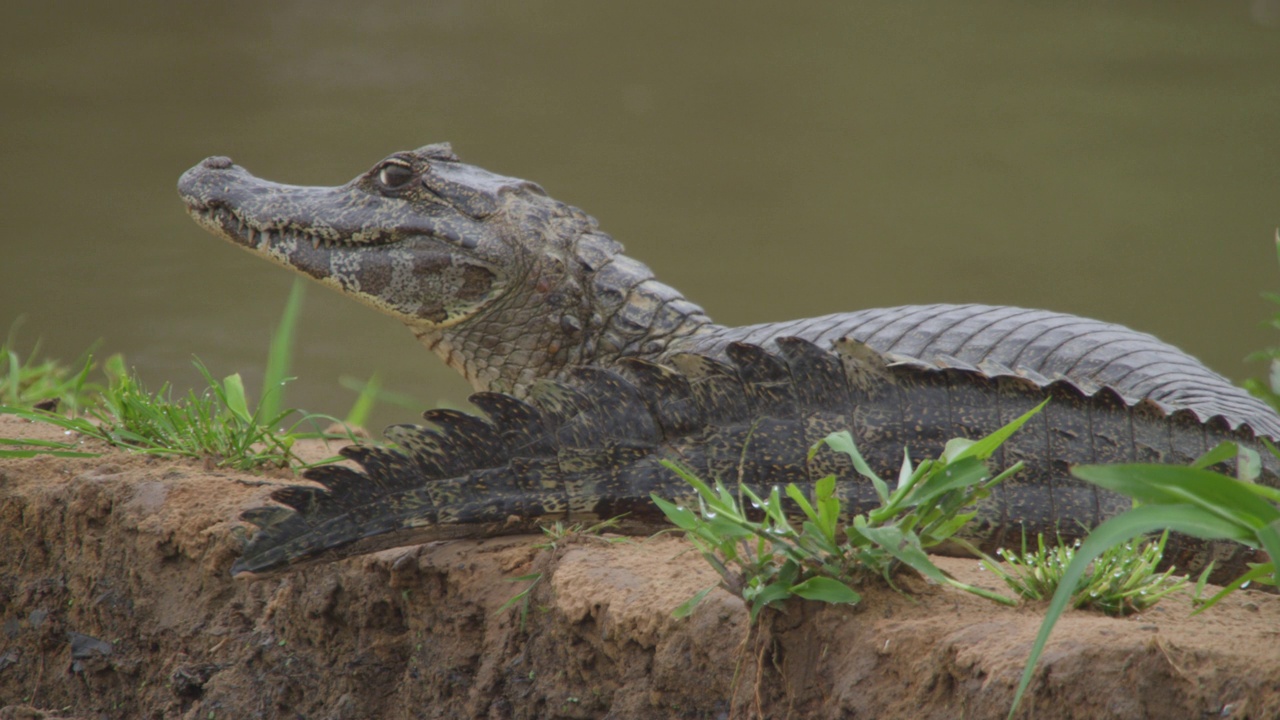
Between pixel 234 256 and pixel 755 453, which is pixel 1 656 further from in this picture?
pixel 234 256

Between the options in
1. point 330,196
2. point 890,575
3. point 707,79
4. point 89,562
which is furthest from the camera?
point 707,79

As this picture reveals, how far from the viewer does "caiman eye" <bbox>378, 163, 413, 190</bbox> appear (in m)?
2.48

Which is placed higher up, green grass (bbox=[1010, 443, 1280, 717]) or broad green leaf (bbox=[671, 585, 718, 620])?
green grass (bbox=[1010, 443, 1280, 717])

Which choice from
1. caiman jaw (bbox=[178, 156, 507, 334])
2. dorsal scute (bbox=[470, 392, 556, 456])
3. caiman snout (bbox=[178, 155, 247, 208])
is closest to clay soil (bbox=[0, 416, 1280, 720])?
dorsal scute (bbox=[470, 392, 556, 456])

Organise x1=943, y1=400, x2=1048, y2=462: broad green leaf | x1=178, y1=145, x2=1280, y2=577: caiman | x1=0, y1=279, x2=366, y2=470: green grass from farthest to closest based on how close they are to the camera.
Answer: x1=0, y1=279, x2=366, y2=470: green grass → x1=178, y1=145, x2=1280, y2=577: caiman → x1=943, y1=400, x2=1048, y2=462: broad green leaf

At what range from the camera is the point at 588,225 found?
102 inches

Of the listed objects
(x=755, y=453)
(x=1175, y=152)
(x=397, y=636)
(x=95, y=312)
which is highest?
(x=1175, y=152)

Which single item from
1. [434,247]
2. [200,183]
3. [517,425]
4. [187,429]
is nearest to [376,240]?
[434,247]

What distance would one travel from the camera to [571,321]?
2461 mm

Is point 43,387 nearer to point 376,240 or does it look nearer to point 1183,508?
point 376,240

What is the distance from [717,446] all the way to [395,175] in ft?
4.05

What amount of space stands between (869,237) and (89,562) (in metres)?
4.09

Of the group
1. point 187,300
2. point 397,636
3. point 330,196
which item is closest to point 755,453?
point 397,636

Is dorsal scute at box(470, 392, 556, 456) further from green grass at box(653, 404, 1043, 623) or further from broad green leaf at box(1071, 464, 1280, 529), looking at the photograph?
broad green leaf at box(1071, 464, 1280, 529)
